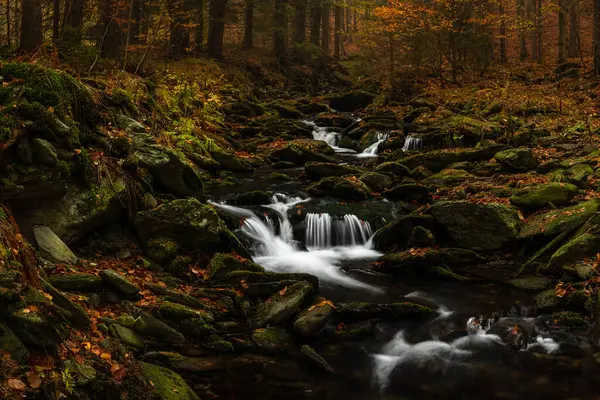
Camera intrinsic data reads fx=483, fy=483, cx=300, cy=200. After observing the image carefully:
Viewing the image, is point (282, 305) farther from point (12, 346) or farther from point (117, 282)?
point (12, 346)

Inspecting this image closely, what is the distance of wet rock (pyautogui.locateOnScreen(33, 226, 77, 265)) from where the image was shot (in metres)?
6.17

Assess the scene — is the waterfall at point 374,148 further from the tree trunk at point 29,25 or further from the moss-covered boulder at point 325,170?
the tree trunk at point 29,25

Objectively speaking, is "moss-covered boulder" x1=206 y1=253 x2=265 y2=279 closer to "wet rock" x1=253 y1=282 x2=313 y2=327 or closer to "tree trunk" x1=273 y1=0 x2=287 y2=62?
"wet rock" x1=253 y1=282 x2=313 y2=327

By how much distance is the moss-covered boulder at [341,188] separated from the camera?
42.4 feet

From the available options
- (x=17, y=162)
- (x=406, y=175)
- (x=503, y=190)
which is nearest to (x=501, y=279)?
(x=503, y=190)

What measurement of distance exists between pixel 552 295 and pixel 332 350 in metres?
3.99

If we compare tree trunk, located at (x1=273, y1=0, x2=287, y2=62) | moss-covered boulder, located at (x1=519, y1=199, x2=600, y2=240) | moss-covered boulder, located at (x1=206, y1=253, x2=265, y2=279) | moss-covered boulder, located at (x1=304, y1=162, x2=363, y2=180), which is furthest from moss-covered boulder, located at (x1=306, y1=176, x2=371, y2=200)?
tree trunk, located at (x1=273, y1=0, x2=287, y2=62)

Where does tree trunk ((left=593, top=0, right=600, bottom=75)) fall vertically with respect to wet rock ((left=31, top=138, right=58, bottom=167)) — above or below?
above

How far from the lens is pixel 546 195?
10773mm

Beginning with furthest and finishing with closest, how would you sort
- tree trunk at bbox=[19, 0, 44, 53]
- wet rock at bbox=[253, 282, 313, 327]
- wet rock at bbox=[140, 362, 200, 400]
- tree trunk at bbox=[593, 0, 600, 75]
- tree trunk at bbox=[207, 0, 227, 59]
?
tree trunk at bbox=[207, 0, 227, 59]
tree trunk at bbox=[593, 0, 600, 75]
tree trunk at bbox=[19, 0, 44, 53]
wet rock at bbox=[253, 282, 313, 327]
wet rock at bbox=[140, 362, 200, 400]

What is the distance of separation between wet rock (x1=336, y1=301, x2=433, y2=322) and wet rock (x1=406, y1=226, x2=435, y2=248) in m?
2.43

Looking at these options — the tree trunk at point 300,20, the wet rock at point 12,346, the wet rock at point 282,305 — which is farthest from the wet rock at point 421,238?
the tree trunk at point 300,20

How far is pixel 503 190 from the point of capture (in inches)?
465

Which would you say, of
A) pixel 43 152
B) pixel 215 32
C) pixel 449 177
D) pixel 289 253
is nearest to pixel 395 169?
pixel 449 177
